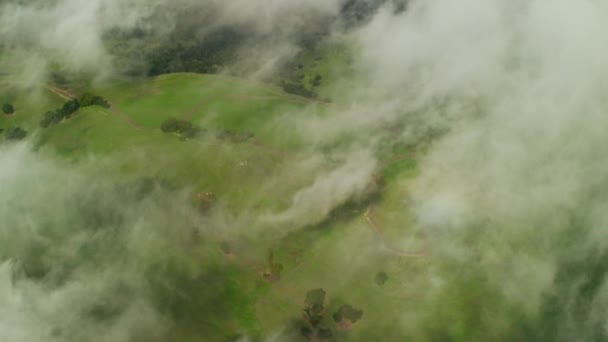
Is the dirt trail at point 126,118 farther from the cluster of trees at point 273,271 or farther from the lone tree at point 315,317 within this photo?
the lone tree at point 315,317

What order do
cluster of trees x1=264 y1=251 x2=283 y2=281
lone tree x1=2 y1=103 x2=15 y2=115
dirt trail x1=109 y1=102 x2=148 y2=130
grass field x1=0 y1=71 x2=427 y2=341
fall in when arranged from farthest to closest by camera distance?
lone tree x1=2 y1=103 x2=15 y2=115 < dirt trail x1=109 y1=102 x2=148 y2=130 < cluster of trees x1=264 y1=251 x2=283 y2=281 < grass field x1=0 y1=71 x2=427 y2=341

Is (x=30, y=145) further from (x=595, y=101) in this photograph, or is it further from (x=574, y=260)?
(x=595, y=101)

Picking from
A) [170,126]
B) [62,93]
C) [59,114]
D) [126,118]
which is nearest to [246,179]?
[170,126]

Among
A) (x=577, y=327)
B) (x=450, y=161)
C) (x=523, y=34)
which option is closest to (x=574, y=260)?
(x=577, y=327)

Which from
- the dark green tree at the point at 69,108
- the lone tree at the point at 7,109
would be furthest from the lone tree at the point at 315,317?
the lone tree at the point at 7,109

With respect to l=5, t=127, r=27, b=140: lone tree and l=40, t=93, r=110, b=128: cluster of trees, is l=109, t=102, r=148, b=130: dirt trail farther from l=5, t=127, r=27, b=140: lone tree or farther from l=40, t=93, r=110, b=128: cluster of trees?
l=5, t=127, r=27, b=140: lone tree

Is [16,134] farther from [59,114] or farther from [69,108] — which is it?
[69,108]

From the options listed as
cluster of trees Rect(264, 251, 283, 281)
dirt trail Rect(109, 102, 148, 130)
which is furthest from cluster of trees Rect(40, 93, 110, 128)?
cluster of trees Rect(264, 251, 283, 281)
